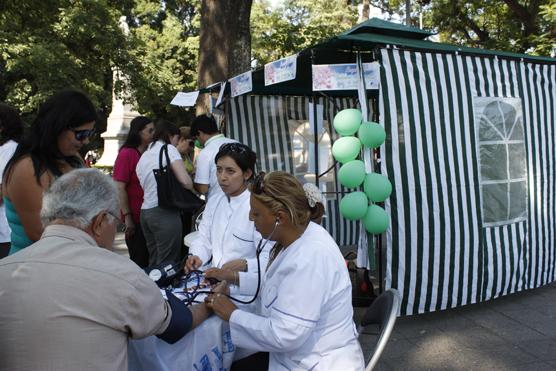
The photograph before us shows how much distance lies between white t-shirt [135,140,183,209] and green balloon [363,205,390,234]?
1703 mm

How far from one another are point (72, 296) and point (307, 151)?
21.5 ft

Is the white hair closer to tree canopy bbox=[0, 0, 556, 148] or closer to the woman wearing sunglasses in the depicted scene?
the woman wearing sunglasses

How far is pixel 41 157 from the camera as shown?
2141 mm

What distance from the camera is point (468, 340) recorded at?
4.02 metres

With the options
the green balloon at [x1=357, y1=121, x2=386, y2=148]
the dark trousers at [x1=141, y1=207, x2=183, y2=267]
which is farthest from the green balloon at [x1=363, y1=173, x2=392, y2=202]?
the dark trousers at [x1=141, y1=207, x2=183, y2=267]

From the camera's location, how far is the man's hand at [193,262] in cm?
279

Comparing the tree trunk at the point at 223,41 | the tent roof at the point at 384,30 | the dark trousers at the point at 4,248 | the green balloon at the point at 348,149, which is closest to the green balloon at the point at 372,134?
the green balloon at the point at 348,149

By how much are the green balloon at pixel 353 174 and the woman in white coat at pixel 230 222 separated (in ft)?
4.48

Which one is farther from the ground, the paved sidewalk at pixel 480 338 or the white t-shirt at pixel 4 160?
the white t-shirt at pixel 4 160

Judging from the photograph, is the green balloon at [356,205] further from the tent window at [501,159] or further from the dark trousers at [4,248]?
the dark trousers at [4,248]

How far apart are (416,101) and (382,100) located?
349 mm

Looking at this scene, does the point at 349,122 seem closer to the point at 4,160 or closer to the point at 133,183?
the point at 133,183

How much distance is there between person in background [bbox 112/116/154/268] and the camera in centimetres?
438

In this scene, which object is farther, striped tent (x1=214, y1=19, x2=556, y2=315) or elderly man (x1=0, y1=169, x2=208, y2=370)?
striped tent (x1=214, y1=19, x2=556, y2=315)
